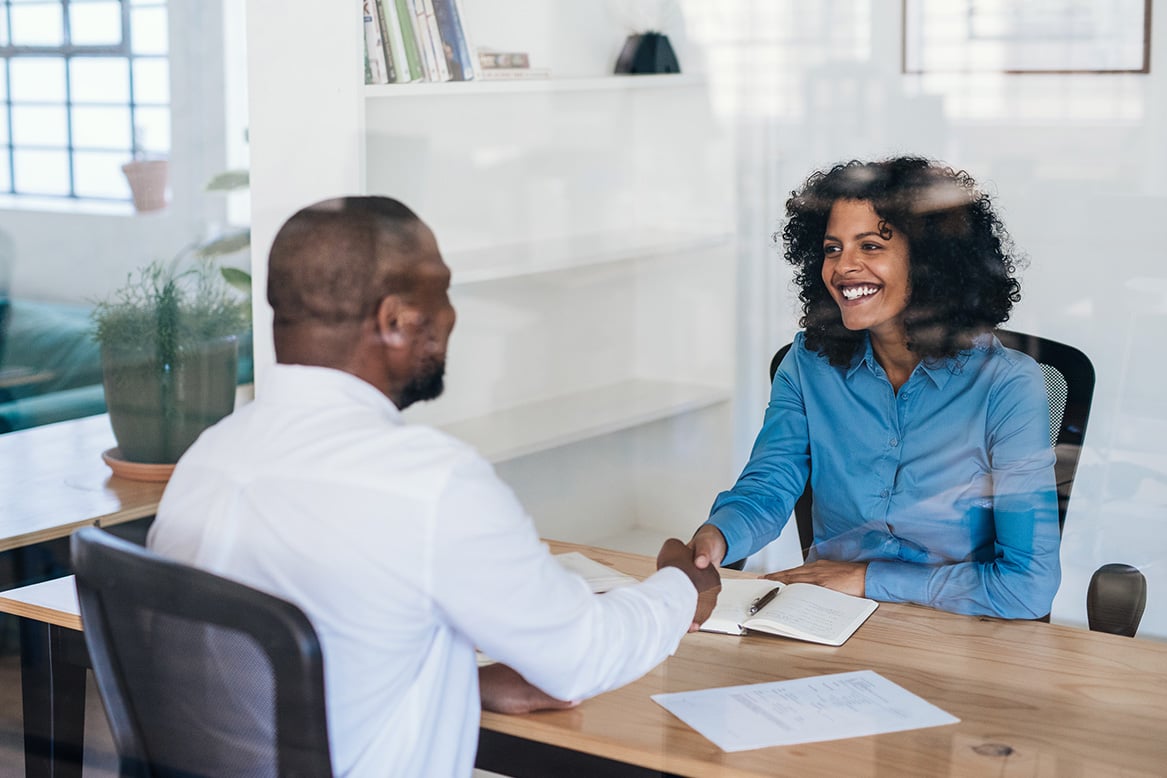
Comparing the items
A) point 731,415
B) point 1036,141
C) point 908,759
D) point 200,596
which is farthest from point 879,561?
point 200,596

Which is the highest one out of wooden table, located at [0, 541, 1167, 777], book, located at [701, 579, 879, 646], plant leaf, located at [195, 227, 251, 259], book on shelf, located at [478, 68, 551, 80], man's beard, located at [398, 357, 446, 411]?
book on shelf, located at [478, 68, 551, 80]

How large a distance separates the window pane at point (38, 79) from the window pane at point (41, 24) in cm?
3

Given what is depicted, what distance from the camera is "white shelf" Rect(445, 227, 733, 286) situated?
1705mm

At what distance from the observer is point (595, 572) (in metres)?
1.67

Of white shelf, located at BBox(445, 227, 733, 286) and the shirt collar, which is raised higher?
white shelf, located at BBox(445, 227, 733, 286)

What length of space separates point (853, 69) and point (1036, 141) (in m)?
0.23

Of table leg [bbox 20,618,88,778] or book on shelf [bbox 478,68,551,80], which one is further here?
book on shelf [bbox 478,68,551,80]

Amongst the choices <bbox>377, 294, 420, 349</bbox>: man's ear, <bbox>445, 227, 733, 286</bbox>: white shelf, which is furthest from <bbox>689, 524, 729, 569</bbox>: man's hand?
<bbox>377, 294, 420, 349</bbox>: man's ear

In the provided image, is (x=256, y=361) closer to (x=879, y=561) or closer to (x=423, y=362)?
(x=423, y=362)

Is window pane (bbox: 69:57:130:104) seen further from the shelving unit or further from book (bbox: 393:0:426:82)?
book (bbox: 393:0:426:82)

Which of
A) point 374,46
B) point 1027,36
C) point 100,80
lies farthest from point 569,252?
point 100,80

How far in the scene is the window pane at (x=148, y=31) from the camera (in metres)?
2.16

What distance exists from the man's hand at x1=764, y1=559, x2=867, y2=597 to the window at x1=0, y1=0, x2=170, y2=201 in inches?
51.7

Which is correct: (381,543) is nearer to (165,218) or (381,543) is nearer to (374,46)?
(374,46)
